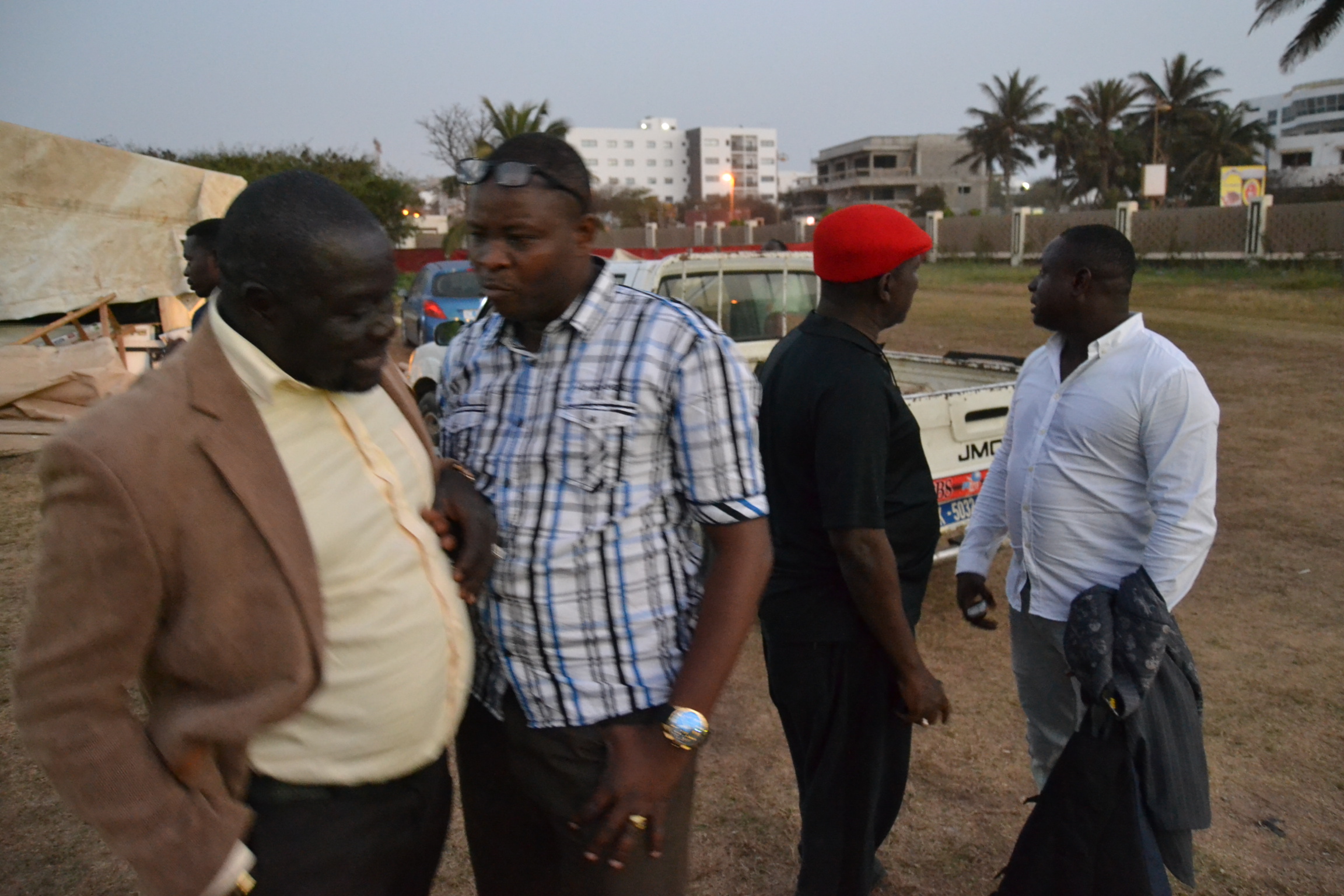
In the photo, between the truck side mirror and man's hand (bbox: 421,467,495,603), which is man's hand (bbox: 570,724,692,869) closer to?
man's hand (bbox: 421,467,495,603)

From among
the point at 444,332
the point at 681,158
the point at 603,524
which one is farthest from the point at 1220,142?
the point at 681,158

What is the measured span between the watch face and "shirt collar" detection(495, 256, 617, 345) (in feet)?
2.21

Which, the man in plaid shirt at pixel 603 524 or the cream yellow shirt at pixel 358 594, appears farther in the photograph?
the man in plaid shirt at pixel 603 524

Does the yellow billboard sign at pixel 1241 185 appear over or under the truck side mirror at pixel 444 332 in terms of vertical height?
over

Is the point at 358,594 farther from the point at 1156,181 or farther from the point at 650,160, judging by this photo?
the point at 650,160

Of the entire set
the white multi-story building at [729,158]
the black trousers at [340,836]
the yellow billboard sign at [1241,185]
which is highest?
the white multi-story building at [729,158]

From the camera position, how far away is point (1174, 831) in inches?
89.7

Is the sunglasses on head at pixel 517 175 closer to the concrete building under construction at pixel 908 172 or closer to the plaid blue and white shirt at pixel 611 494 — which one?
the plaid blue and white shirt at pixel 611 494

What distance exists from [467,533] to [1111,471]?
185 cm

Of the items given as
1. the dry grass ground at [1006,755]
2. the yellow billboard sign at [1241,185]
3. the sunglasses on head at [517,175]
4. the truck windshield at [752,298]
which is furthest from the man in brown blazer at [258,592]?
the yellow billboard sign at [1241,185]

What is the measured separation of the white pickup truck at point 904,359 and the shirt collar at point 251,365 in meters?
3.59

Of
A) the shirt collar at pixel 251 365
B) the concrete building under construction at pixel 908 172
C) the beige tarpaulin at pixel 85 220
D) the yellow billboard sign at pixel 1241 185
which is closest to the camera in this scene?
the shirt collar at pixel 251 365

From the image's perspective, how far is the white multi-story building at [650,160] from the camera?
11362 cm

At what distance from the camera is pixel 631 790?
1494 millimetres
